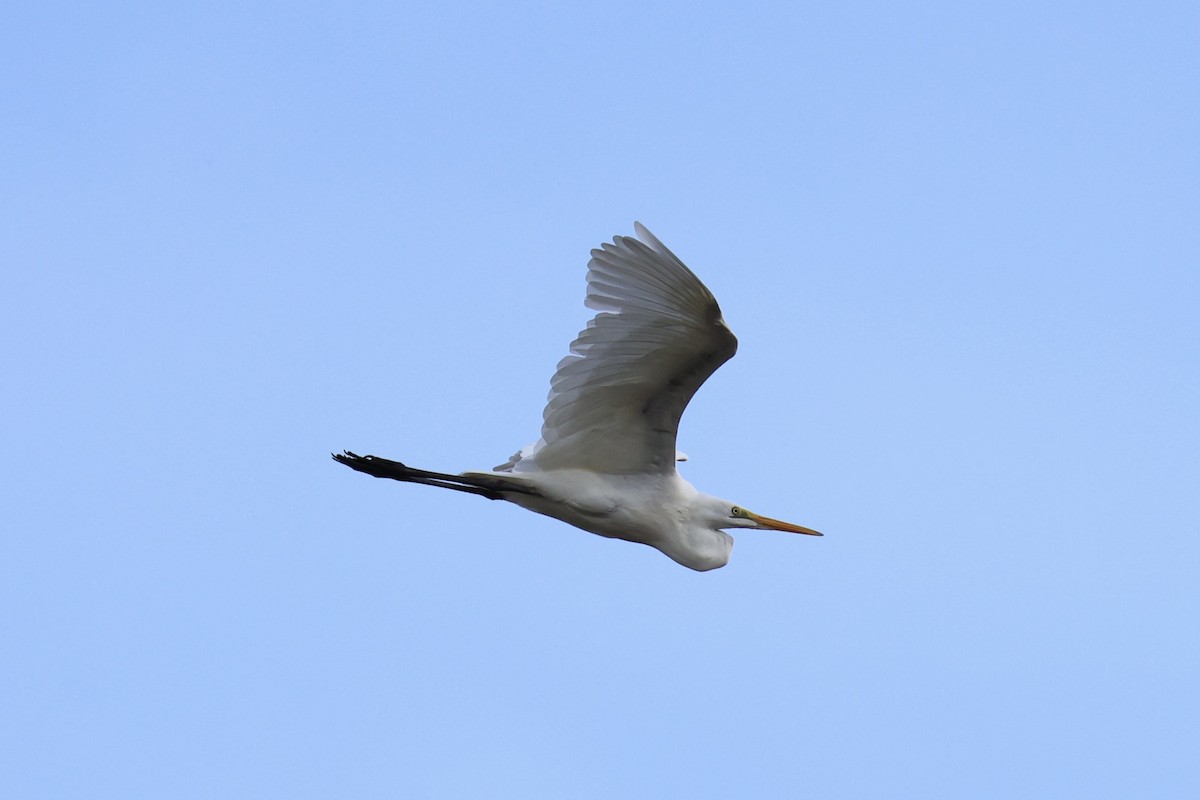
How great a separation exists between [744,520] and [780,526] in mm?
337

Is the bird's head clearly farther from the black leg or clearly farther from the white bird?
the black leg

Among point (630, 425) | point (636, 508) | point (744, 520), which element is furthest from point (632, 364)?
point (744, 520)

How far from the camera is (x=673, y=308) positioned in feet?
27.0

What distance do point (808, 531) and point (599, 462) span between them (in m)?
1.74

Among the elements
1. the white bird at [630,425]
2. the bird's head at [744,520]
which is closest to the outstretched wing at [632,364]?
the white bird at [630,425]

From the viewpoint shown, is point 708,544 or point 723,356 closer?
point 723,356

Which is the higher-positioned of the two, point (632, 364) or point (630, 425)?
point (632, 364)

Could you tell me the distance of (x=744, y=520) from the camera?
32.6 ft

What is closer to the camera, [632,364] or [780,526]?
[632,364]

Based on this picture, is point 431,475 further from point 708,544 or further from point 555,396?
point 708,544

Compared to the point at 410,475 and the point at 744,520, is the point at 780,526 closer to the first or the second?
the point at 744,520

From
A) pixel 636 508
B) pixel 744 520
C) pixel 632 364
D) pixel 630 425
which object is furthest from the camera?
pixel 744 520

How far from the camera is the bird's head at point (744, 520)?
9.71 m

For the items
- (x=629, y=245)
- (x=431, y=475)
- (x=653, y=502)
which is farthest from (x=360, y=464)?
(x=629, y=245)
